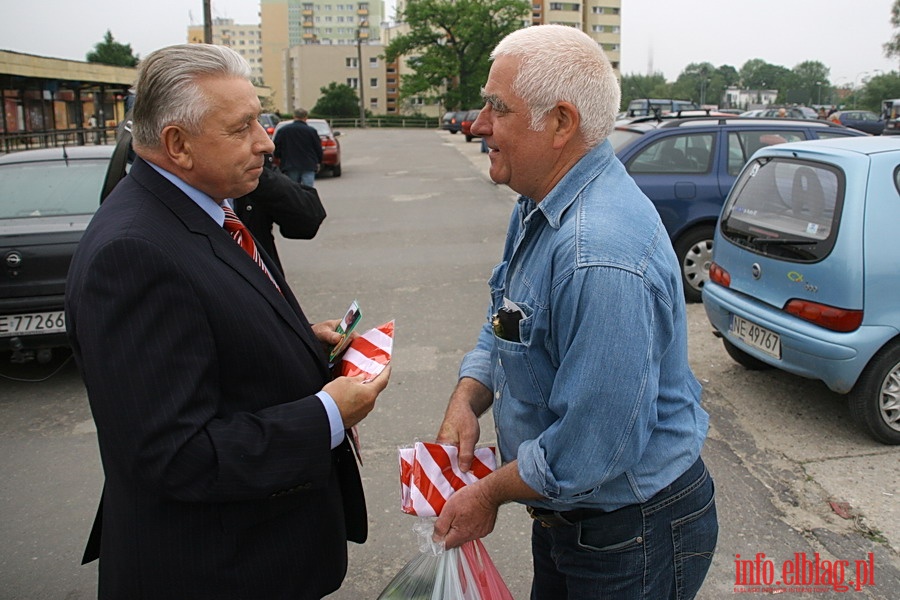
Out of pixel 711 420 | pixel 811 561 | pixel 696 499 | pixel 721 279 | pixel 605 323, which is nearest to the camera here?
pixel 605 323

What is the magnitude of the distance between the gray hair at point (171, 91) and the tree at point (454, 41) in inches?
2918

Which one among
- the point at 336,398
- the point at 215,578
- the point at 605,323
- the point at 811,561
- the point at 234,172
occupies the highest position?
the point at 234,172

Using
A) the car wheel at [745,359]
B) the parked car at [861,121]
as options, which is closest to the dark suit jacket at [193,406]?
the car wheel at [745,359]

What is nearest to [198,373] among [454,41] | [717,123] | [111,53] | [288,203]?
[288,203]

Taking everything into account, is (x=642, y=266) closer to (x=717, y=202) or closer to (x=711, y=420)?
(x=711, y=420)

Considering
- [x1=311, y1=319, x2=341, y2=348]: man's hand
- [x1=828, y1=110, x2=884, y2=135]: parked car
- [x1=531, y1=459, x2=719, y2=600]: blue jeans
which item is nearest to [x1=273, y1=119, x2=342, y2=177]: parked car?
[x1=311, y1=319, x2=341, y2=348]: man's hand

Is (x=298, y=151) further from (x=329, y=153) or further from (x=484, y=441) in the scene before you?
(x=484, y=441)

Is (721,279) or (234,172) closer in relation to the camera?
(234,172)

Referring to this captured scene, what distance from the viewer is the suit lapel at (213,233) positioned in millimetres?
1700

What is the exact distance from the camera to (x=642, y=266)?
1.57m

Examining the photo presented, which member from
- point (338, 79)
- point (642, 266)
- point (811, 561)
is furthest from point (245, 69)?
point (338, 79)

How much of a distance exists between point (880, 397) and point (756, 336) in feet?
2.50

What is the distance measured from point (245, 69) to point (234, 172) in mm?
245

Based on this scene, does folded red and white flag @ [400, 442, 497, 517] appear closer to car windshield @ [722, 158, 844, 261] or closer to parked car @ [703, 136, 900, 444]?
parked car @ [703, 136, 900, 444]
